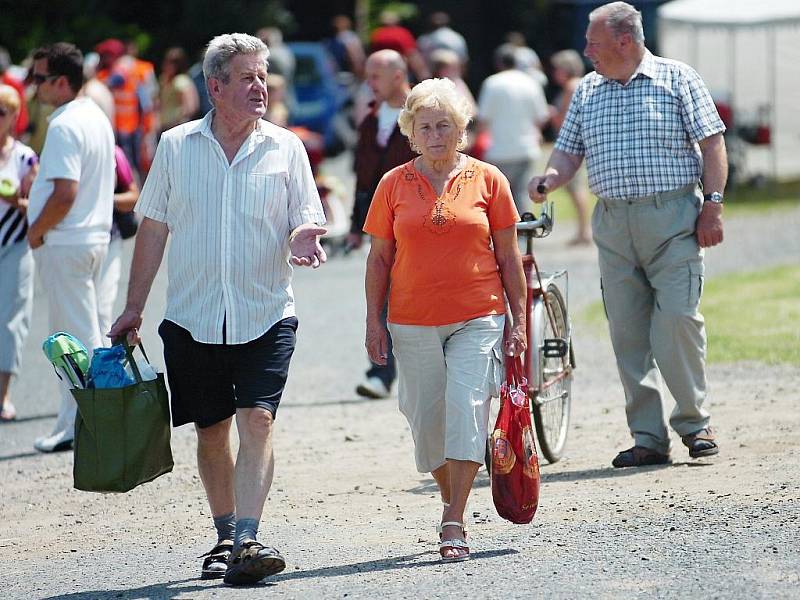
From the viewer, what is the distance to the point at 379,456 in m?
8.26

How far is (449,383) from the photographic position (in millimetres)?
5969

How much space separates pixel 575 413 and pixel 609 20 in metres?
2.79

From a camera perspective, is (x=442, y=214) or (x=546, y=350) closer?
(x=442, y=214)

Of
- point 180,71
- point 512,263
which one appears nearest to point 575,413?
point 512,263

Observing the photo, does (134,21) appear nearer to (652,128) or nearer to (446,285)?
(652,128)

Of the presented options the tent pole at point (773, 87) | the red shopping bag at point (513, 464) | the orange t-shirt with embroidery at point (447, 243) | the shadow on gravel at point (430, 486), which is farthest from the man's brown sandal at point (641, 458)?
the tent pole at point (773, 87)

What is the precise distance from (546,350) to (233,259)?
2378 millimetres

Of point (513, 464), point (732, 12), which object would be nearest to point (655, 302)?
point (513, 464)

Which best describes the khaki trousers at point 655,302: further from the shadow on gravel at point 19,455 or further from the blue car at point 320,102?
the blue car at point 320,102

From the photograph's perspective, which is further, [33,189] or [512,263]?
[33,189]

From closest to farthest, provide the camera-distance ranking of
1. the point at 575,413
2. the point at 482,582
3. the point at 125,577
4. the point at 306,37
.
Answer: the point at 482,582 < the point at 125,577 < the point at 575,413 < the point at 306,37

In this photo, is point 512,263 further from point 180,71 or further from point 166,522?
point 180,71

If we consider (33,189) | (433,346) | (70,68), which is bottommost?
(433,346)

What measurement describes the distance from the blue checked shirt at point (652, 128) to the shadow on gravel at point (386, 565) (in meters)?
2.24
